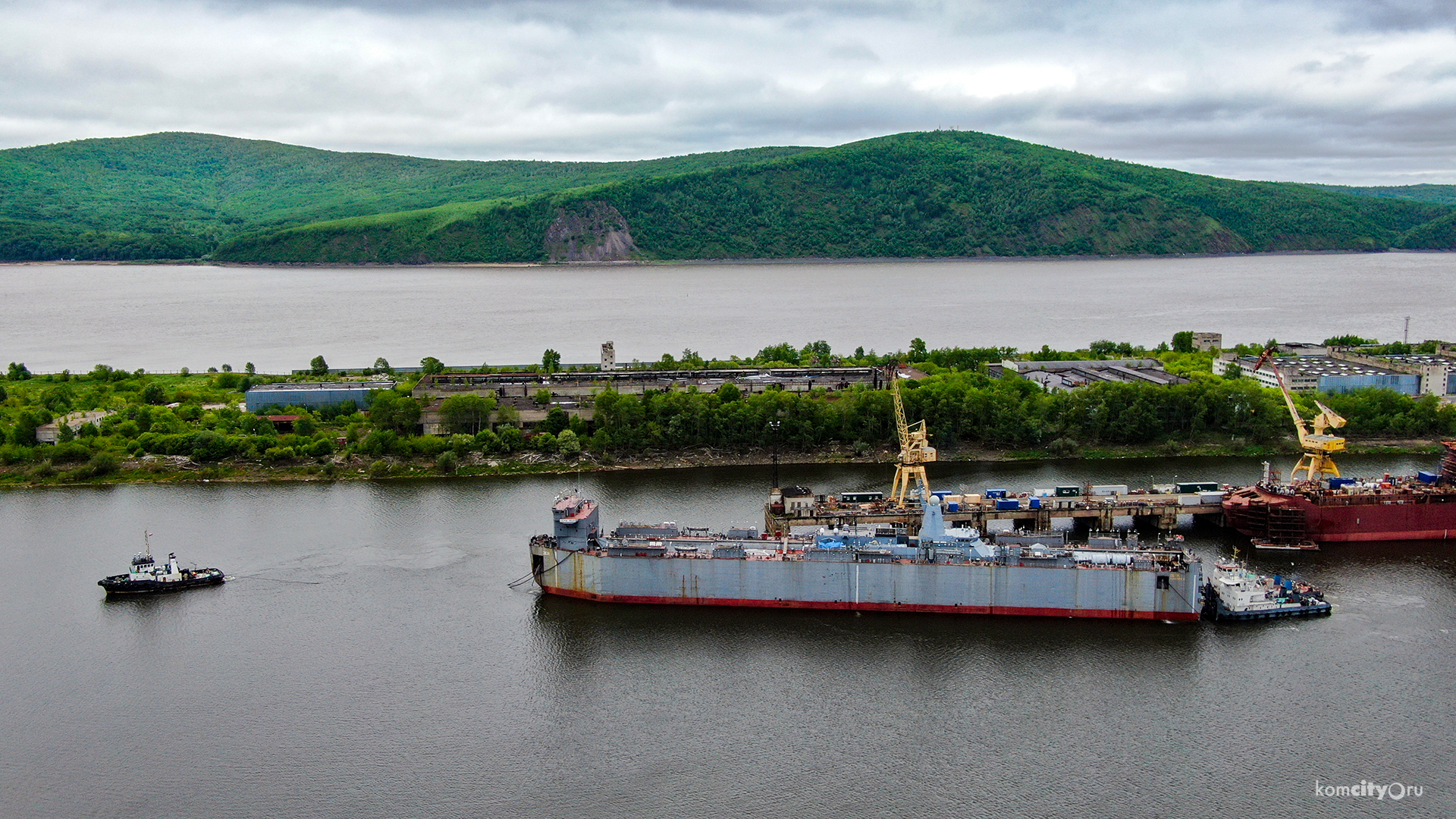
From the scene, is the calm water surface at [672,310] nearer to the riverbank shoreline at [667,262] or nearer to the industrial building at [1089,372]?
the riverbank shoreline at [667,262]

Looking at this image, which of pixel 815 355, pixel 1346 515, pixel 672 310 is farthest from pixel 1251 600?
pixel 672 310

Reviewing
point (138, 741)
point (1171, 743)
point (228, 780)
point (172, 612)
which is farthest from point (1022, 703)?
point (172, 612)

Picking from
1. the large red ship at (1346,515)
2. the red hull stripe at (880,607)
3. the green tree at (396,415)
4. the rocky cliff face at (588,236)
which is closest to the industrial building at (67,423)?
the green tree at (396,415)

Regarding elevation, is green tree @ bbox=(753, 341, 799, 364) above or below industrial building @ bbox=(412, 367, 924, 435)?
above

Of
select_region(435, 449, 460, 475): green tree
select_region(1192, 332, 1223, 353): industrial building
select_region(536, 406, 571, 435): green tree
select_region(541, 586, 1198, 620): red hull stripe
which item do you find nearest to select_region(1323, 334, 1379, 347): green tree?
select_region(1192, 332, 1223, 353): industrial building

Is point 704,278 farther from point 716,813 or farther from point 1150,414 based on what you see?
point 716,813

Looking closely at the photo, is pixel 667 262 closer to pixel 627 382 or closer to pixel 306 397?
pixel 627 382

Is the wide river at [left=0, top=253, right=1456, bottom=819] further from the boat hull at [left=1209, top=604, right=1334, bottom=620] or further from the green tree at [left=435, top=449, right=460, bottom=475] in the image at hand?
the green tree at [left=435, top=449, right=460, bottom=475]
